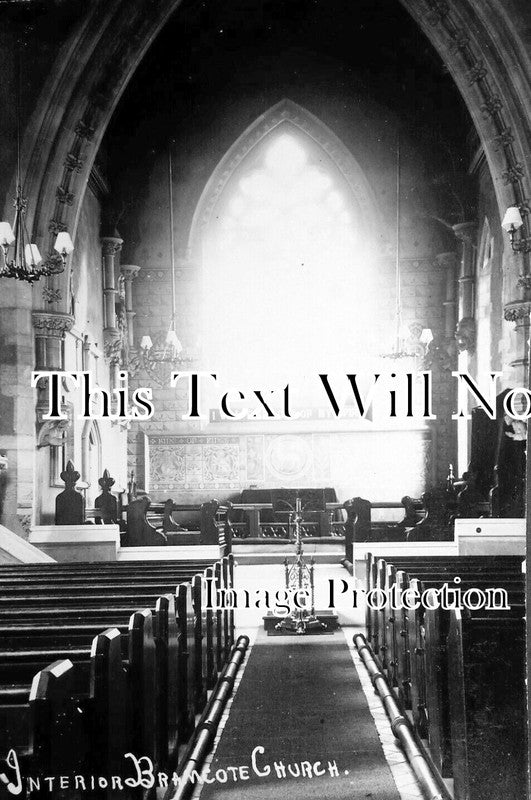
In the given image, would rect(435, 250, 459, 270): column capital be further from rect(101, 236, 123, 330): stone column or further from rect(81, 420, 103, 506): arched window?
rect(81, 420, 103, 506): arched window

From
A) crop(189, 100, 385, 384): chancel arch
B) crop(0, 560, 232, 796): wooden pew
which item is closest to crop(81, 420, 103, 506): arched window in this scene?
crop(189, 100, 385, 384): chancel arch

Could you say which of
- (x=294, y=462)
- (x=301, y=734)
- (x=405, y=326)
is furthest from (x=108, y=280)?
(x=301, y=734)

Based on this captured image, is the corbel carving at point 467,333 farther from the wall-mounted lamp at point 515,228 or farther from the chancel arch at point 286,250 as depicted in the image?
the wall-mounted lamp at point 515,228

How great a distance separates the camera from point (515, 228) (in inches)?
404

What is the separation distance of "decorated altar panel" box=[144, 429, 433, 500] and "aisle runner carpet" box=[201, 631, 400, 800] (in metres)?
10.6

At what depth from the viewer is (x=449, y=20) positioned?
11961mm

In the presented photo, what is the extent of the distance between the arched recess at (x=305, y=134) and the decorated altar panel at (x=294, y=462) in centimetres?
384

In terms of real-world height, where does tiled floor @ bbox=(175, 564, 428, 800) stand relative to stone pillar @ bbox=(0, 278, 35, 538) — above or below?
below

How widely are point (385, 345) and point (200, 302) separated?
3754 millimetres

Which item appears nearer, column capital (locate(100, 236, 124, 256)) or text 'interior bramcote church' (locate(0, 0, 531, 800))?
text 'interior bramcote church' (locate(0, 0, 531, 800))

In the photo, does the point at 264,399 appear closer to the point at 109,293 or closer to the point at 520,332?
the point at 109,293

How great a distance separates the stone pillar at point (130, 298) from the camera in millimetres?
17516

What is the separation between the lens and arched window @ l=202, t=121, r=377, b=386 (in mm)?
18156

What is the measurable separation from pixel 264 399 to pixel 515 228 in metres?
6.87
